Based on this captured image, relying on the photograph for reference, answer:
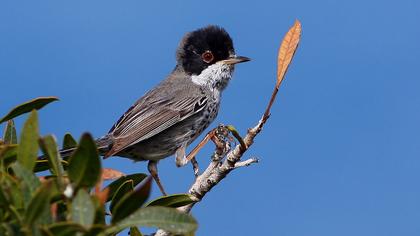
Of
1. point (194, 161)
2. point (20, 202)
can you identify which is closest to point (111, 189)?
point (20, 202)

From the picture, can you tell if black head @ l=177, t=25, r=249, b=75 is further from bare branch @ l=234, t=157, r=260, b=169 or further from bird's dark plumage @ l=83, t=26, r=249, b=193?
bare branch @ l=234, t=157, r=260, b=169

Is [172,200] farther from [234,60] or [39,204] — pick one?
[234,60]

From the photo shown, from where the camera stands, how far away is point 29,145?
1827mm

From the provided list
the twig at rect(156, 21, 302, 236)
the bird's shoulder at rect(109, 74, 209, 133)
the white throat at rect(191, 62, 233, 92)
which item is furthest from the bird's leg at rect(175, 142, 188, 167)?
the twig at rect(156, 21, 302, 236)

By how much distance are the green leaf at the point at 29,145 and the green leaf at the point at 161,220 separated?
12.9 inches

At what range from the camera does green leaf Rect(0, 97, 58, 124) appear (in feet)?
7.70

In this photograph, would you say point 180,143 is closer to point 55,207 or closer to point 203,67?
point 203,67

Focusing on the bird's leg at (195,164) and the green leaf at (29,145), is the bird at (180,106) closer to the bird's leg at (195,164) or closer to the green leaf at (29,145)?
the bird's leg at (195,164)

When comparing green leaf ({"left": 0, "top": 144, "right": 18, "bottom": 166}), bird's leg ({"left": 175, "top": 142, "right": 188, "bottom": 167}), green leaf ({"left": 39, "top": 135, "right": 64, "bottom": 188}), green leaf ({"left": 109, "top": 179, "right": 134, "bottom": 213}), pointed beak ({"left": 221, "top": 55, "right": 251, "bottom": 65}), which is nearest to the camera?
green leaf ({"left": 39, "top": 135, "right": 64, "bottom": 188})

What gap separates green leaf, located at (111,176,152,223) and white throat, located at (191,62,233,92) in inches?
243

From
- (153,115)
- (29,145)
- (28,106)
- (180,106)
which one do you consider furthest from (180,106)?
(29,145)

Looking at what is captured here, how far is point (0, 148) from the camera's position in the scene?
2.12 metres

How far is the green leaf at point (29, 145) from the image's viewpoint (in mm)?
1823

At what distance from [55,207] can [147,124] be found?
5368 millimetres
